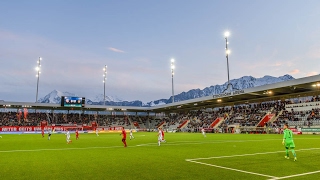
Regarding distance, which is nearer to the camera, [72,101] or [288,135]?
[288,135]

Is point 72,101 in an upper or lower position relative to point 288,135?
upper

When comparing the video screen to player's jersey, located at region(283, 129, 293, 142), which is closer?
player's jersey, located at region(283, 129, 293, 142)

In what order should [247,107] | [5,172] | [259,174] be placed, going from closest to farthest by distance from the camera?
1. [259,174]
2. [5,172]
3. [247,107]

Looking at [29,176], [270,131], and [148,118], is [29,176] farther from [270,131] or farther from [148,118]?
[148,118]

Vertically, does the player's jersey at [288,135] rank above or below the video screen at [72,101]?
below

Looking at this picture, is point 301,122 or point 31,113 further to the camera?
point 31,113

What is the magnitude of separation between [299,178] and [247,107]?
185 ft

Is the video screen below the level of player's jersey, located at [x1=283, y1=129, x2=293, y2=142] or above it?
above

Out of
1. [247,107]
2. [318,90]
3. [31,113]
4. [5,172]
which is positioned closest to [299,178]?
A: [5,172]

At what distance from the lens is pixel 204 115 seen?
74.2m

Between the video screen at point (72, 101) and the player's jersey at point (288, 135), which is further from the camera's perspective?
the video screen at point (72, 101)

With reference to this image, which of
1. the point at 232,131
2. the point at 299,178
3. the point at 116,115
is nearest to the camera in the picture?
the point at 299,178

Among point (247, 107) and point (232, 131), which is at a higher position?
point (247, 107)

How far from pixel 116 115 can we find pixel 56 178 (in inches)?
3237
